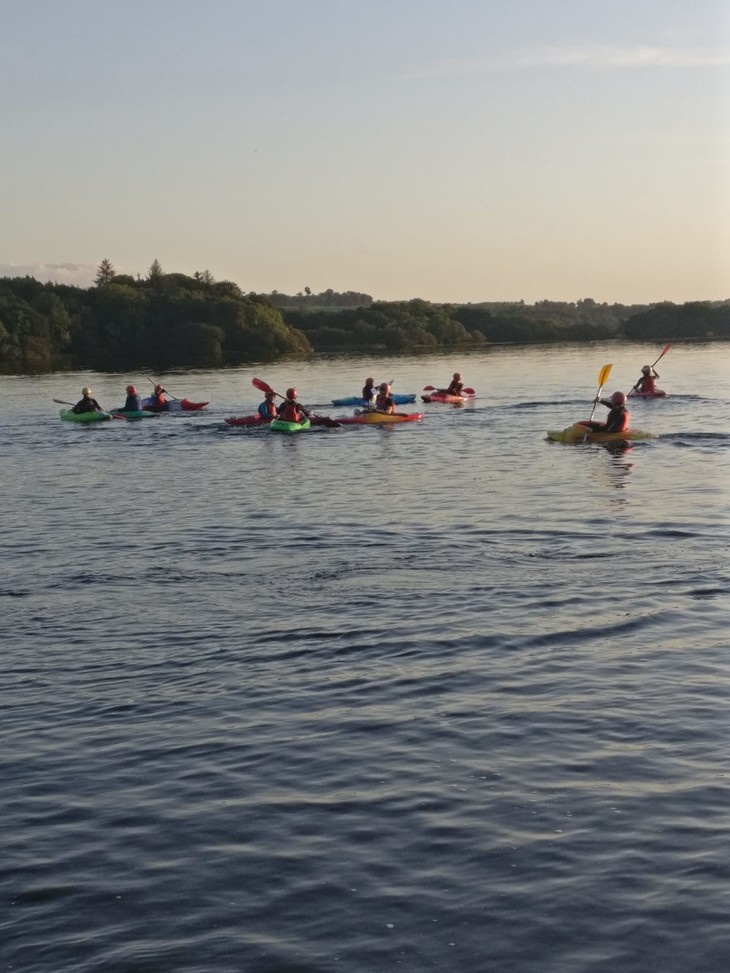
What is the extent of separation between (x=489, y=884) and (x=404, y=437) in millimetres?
25199

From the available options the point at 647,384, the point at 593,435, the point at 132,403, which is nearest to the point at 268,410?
the point at 132,403

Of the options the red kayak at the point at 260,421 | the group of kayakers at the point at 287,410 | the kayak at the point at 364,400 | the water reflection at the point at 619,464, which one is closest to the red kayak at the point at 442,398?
the kayak at the point at 364,400

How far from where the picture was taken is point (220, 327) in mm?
95625

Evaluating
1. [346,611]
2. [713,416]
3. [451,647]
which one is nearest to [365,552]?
[346,611]

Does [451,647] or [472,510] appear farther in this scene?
[472,510]

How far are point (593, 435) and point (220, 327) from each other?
6949 cm

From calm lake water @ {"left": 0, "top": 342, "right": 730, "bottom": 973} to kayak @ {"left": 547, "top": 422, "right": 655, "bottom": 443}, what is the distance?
23.1 ft

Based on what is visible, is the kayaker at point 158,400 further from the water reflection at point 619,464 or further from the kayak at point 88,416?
the water reflection at point 619,464

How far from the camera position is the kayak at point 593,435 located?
28.5m

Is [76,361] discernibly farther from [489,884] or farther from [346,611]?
[489,884]

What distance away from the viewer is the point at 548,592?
14047mm

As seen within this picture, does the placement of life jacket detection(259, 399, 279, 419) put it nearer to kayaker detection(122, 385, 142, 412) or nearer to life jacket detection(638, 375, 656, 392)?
kayaker detection(122, 385, 142, 412)

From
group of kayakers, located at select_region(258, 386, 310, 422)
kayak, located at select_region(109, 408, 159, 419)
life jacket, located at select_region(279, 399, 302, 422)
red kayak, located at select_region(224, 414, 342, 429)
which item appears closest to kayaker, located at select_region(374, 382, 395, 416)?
red kayak, located at select_region(224, 414, 342, 429)

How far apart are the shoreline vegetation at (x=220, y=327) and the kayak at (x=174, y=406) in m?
35.9
